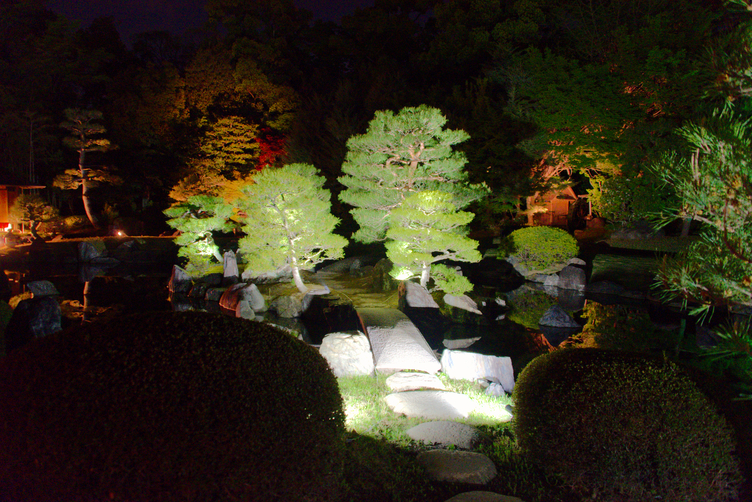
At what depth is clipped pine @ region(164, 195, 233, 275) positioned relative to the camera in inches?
506

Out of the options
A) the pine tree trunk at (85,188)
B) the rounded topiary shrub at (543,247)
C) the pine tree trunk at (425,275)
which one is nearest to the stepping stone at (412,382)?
the pine tree trunk at (425,275)

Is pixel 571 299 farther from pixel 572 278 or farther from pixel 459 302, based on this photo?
pixel 459 302

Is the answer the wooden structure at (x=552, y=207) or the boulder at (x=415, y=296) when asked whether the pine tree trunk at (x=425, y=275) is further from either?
the wooden structure at (x=552, y=207)

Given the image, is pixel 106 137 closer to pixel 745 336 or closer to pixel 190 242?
pixel 190 242

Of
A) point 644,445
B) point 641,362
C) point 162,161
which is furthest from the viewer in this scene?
point 162,161

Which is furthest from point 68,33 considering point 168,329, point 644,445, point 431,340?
point 644,445

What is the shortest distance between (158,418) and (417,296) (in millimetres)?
7627

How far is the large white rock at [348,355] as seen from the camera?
16.7ft

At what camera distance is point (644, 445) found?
2.33m

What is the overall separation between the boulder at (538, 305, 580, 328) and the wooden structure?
411 inches

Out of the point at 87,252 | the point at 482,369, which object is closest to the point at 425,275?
the point at 482,369

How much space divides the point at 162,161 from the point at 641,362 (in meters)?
25.9

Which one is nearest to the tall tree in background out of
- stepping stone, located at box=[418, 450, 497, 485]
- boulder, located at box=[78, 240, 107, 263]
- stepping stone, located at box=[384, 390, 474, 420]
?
boulder, located at box=[78, 240, 107, 263]

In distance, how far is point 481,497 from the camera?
246 centimetres
